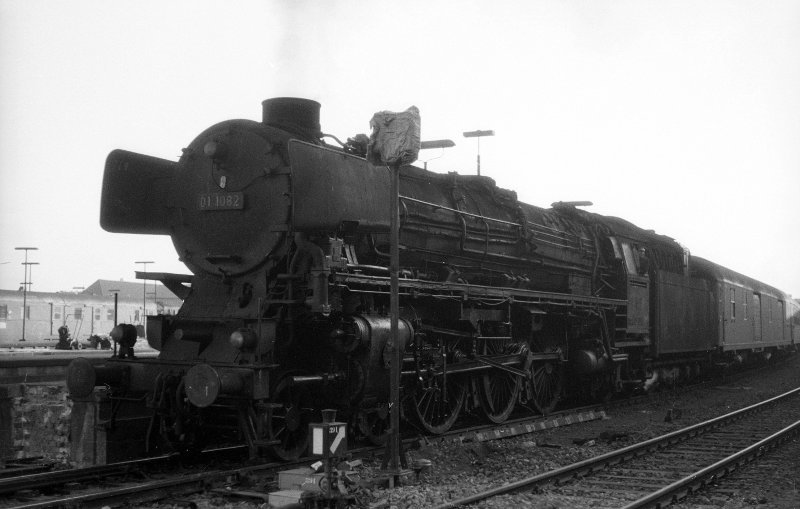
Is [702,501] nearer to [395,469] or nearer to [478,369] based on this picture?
[395,469]

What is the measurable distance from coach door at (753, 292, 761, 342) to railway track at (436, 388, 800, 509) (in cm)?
1462

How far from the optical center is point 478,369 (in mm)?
11266

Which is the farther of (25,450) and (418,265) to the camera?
(25,450)

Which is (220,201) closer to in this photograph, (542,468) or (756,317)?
(542,468)

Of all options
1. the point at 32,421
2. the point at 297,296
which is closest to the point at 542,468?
the point at 297,296

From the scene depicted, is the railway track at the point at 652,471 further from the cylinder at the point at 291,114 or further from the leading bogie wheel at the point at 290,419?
the cylinder at the point at 291,114

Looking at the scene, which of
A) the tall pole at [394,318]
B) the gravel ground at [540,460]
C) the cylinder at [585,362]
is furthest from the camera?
the cylinder at [585,362]

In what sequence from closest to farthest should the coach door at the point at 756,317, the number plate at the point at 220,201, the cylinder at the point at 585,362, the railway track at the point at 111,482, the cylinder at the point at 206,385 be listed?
the railway track at the point at 111,482, the cylinder at the point at 206,385, the number plate at the point at 220,201, the cylinder at the point at 585,362, the coach door at the point at 756,317

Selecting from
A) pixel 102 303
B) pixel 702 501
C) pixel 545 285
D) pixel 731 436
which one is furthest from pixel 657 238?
pixel 102 303

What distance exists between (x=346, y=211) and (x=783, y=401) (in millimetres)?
12962

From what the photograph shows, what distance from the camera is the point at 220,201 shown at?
29.3 feet

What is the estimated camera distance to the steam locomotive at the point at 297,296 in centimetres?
825

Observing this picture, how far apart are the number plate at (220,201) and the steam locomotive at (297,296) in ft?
0.05

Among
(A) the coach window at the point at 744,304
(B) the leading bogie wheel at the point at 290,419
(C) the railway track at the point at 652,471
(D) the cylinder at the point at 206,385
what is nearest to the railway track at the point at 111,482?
(B) the leading bogie wheel at the point at 290,419
